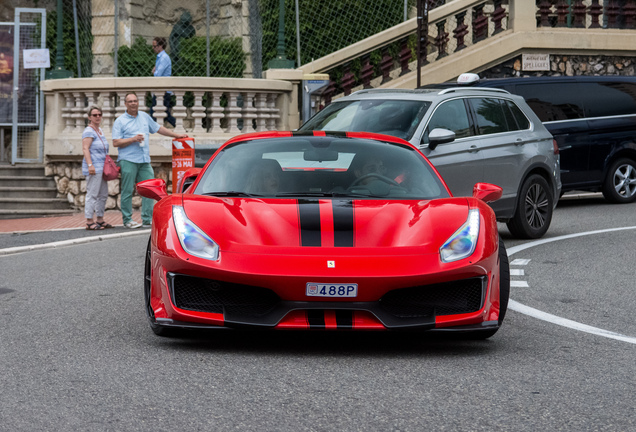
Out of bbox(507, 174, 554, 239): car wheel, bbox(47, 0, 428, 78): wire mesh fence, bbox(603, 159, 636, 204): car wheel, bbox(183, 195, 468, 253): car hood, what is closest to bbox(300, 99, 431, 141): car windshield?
bbox(507, 174, 554, 239): car wheel

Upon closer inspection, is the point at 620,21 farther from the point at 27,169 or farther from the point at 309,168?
the point at 309,168

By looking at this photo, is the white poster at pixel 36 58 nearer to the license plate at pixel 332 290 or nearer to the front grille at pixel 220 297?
the front grille at pixel 220 297

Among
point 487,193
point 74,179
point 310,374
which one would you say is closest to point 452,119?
point 487,193

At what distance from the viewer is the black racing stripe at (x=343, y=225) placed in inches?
237

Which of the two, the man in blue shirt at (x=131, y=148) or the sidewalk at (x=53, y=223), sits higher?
A: the man in blue shirt at (x=131, y=148)

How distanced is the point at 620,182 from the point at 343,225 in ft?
38.3

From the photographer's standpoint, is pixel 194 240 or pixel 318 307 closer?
pixel 318 307

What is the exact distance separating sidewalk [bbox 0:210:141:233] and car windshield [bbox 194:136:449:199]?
7.65 metres

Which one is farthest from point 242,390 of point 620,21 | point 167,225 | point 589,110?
point 620,21

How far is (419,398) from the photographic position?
500 cm

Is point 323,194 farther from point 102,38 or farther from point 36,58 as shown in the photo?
point 102,38

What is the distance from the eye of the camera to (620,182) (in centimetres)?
1686

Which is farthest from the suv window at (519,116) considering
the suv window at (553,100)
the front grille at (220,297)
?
the front grille at (220,297)

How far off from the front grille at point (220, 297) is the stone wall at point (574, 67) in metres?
16.8
